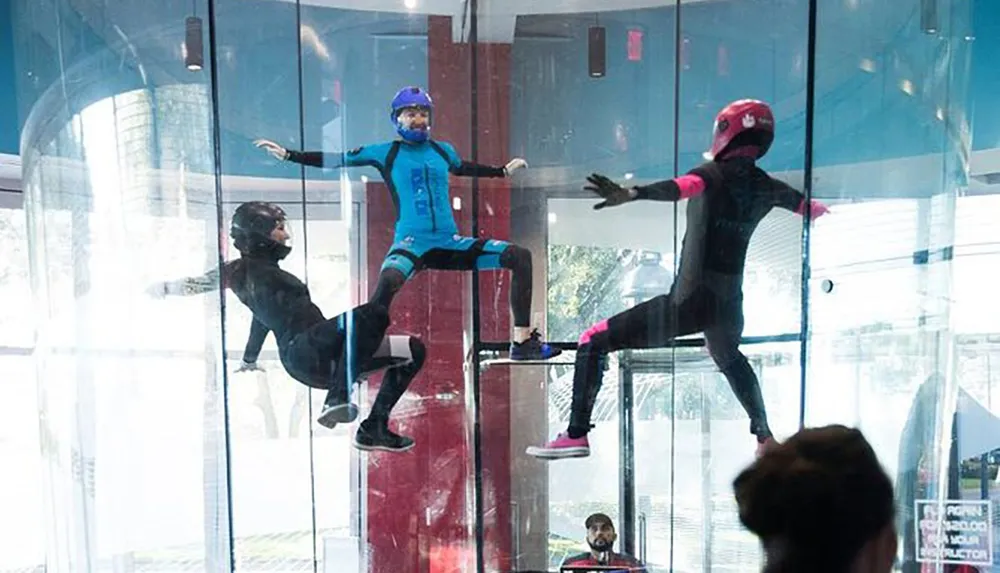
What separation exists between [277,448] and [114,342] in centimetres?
31

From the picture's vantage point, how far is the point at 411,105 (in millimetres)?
1354

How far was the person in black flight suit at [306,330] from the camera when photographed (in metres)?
1.33

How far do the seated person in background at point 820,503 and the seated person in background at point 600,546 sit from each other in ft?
3.31

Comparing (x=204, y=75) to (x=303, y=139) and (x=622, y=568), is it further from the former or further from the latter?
(x=622, y=568)

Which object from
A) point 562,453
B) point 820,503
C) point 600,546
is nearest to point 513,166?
point 562,453

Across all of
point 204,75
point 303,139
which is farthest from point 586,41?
point 204,75

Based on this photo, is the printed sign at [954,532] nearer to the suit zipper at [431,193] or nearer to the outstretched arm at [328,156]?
the suit zipper at [431,193]

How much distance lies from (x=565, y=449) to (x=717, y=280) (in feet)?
1.25

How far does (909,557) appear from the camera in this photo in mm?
1471

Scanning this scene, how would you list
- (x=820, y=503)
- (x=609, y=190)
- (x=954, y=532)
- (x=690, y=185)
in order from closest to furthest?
1. (x=820, y=503)
2. (x=609, y=190)
3. (x=690, y=185)
4. (x=954, y=532)

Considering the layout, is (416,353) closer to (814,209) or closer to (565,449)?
(565,449)

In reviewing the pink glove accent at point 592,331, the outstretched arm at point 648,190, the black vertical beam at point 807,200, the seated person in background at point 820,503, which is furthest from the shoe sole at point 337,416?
the seated person in background at point 820,503

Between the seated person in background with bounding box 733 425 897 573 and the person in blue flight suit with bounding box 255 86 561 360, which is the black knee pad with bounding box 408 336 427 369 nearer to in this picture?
the person in blue flight suit with bounding box 255 86 561 360

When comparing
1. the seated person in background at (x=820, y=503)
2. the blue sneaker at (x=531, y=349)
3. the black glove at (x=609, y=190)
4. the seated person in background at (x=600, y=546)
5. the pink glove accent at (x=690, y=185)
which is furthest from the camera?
the seated person in background at (x=600, y=546)
